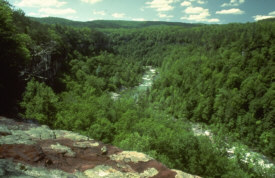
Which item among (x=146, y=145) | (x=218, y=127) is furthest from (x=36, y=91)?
(x=218, y=127)

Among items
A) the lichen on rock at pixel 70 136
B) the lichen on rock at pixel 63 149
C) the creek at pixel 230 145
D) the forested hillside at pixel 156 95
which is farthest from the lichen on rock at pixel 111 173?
the creek at pixel 230 145

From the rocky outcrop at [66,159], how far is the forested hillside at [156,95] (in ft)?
43.1

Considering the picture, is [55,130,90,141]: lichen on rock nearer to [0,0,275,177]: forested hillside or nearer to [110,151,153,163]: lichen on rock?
[110,151,153,163]: lichen on rock

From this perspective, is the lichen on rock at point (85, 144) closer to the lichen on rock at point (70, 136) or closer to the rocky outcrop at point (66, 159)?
the rocky outcrop at point (66, 159)

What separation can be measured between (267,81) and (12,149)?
90800 mm

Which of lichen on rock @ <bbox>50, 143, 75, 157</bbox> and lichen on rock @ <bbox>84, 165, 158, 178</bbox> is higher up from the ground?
lichen on rock @ <bbox>50, 143, 75, 157</bbox>

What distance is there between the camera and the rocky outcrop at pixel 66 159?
5.60 meters

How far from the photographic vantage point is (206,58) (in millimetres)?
104500

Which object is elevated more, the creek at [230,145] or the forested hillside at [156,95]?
the forested hillside at [156,95]

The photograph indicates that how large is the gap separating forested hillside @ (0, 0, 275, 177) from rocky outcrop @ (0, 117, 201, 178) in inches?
517

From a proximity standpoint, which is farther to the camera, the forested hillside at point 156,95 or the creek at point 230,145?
the creek at point 230,145

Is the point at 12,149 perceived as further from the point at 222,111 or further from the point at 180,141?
the point at 222,111

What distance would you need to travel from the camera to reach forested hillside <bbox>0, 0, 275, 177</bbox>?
84.4 ft

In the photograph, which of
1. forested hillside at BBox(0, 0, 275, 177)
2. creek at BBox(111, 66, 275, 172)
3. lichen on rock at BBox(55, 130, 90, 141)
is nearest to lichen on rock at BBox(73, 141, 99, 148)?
lichen on rock at BBox(55, 130, 90, 141)
